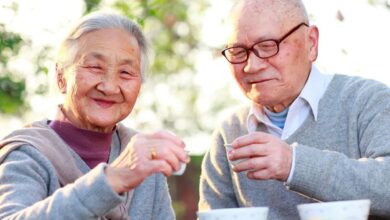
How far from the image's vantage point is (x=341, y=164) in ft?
10.1

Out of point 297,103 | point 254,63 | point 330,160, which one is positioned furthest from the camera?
point 297,103

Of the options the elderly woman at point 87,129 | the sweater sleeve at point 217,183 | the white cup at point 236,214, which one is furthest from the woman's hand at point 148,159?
the sweater sleeve at point 217,183

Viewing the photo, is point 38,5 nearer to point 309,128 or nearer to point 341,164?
point 309,128

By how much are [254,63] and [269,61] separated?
0.05 meters

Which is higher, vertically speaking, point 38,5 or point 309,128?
point 38,5

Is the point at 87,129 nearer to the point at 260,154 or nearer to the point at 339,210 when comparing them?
the point at 260,154

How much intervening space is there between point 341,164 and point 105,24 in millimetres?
918

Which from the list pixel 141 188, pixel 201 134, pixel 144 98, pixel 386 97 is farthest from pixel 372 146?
pixel 201 134

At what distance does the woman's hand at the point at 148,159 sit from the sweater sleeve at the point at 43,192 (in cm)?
4

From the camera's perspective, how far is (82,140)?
3307mm

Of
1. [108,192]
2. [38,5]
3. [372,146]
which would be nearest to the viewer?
[108,192]

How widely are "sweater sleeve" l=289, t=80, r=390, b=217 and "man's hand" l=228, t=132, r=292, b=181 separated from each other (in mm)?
86

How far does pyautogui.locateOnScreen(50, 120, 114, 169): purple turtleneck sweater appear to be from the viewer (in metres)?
3.30

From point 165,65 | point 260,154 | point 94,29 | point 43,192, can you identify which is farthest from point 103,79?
point 165,65
